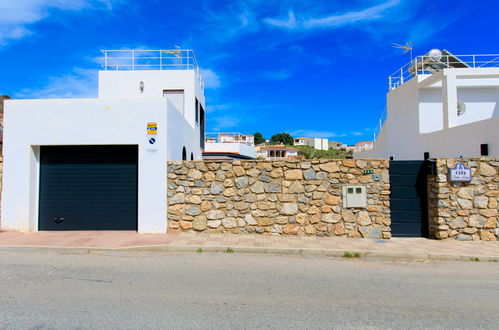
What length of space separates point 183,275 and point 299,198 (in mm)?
4270

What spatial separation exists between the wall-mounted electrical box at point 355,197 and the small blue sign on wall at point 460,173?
2.26 metres

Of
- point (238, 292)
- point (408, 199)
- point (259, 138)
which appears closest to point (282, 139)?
point (259, 138)

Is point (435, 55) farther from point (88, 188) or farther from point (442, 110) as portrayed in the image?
point (88, 188)

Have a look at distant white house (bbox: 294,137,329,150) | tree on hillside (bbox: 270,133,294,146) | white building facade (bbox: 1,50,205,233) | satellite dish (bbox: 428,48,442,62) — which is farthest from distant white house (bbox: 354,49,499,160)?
tree on hillside (bbox: 270,133,294,146)

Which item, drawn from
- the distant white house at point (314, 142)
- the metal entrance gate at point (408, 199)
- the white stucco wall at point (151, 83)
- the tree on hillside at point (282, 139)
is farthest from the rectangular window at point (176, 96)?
the tree on hillside at point (282, 139)

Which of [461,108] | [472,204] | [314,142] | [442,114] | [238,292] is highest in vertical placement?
[314,142]

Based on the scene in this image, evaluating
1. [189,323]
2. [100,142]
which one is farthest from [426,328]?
[100,142]

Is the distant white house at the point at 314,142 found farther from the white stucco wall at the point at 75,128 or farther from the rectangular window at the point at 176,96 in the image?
the white stucco wall at the point at 75,128

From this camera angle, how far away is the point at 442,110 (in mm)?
16453

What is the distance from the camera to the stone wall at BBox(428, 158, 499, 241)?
27.1 feet

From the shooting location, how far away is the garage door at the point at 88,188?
9.05 metres

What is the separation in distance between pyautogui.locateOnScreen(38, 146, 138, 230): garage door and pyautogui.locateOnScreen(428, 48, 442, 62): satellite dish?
18.1 meters

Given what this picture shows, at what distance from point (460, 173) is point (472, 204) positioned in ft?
2.99

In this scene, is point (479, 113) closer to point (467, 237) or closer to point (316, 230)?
point (467, 237)
